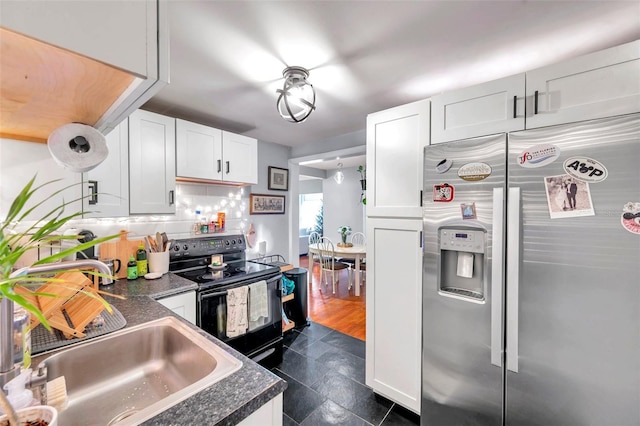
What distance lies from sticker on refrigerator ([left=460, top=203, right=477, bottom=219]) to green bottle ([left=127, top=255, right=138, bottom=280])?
230 centimetres

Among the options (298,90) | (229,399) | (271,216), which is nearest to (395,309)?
(229,399)

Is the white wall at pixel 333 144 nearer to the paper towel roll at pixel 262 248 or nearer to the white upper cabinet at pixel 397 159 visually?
the white upper cabinet at pixel 397 159

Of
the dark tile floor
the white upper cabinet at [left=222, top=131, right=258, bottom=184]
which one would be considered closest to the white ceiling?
the white upper cabinet at [left=222, top=131, right=258, bottom=184]

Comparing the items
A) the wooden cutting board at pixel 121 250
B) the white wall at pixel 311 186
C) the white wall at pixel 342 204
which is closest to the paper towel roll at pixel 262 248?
the wooden cutting board at pixel 121 250

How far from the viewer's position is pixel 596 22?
135cm

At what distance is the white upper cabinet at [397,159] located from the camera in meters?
1.71

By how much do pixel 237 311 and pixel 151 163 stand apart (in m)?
1.36

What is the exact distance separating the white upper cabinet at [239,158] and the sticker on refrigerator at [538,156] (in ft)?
7.55

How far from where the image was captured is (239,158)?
276cm

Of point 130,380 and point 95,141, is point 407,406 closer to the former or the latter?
point 130,380

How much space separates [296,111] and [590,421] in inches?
98.8

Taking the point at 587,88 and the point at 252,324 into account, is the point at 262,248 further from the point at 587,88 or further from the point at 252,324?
the point at 587,88

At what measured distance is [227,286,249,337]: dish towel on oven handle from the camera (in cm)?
207

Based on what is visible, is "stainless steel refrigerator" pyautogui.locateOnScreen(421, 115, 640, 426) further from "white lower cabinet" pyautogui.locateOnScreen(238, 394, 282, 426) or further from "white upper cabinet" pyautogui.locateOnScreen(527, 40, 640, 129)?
"white lower cabinet" pyautogui.locateOnScreen(238, 394, 282, 426)
